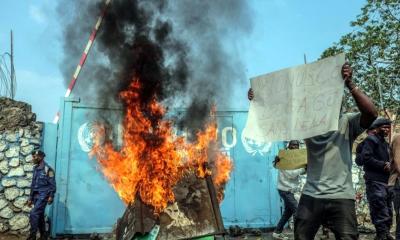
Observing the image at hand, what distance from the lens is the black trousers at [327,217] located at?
148 inches

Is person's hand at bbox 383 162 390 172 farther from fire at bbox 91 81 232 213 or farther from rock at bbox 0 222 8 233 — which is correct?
rock at bbox 0 222 8 233

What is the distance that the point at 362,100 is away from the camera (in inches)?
144

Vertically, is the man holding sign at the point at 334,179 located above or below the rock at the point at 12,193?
above

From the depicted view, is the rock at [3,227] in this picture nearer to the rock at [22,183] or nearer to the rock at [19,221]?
the rock at [19,221]

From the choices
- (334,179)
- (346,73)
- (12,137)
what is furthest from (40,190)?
(346,73)

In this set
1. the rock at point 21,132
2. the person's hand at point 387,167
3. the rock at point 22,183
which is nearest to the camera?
the person's hand at point 387,167

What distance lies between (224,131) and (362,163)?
368cm

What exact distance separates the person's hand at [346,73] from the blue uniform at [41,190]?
6.79 metres

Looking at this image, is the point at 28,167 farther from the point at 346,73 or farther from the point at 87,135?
the point at 346,73

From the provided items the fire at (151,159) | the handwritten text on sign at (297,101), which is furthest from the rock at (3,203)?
the handwritten text on sign at (297,101)

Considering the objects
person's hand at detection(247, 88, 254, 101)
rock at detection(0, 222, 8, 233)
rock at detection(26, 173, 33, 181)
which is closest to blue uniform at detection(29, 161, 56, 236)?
rock at detection(26, 173, 33, 181)

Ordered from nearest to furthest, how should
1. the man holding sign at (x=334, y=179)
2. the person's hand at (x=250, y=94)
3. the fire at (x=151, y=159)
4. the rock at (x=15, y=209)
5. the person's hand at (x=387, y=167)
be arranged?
the man holding sign at (x=334, y=179) < the person's hand at (x=250, y=94) < the fire at (x=151, y=159) < the person's hand at (x=387, y=167) < the rock at (x=15, y=209)

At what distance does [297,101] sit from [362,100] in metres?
0.65

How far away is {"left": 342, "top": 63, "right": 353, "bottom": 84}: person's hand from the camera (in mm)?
3686
